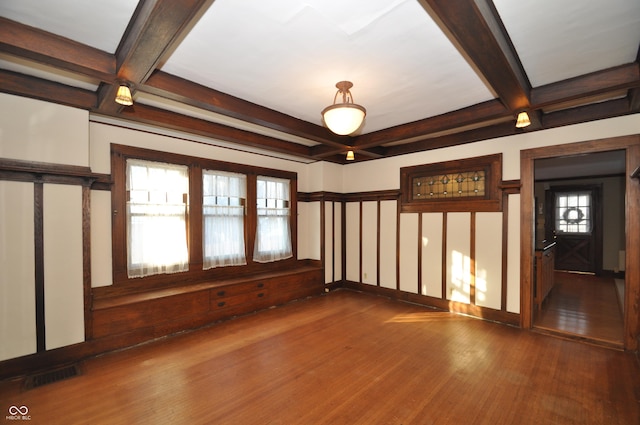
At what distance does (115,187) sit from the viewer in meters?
3.55

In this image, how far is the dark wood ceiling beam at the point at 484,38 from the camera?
1642mm

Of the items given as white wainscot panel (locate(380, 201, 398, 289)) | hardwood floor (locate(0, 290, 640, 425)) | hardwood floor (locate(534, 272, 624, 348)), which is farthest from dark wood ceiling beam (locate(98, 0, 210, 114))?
hardwood floor (locate(534, 272, 624, 348))

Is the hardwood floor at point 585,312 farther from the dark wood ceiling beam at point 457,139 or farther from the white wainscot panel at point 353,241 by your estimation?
the white wainscot panel at point 353,241

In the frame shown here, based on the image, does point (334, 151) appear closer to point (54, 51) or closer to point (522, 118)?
point (522, 118)

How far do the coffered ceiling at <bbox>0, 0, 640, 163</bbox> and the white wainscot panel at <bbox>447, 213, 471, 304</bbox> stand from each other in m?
1.60

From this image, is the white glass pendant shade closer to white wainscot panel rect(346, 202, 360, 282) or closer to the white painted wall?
the white painted wall

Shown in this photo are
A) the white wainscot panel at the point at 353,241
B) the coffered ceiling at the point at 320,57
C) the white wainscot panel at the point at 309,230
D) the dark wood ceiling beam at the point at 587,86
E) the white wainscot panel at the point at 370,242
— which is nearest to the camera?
the coffered ceiling at the point at 320,57

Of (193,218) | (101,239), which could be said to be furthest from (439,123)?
(101,239)

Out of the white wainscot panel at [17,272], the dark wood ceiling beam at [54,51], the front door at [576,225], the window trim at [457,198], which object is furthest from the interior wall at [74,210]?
the front door at [576,225]

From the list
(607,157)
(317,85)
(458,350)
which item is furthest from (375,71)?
(607,157)

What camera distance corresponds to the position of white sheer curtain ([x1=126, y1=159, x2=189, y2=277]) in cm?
368

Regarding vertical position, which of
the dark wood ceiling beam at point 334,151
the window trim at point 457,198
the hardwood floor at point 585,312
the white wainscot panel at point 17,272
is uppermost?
the dark wood ceiling beam at point 334,151

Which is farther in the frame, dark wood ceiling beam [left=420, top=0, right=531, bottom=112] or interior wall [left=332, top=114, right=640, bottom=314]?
interior wall [left=332, top=114, right=640, bottom=314]

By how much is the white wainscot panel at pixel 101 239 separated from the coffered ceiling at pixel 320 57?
1.00 metres
